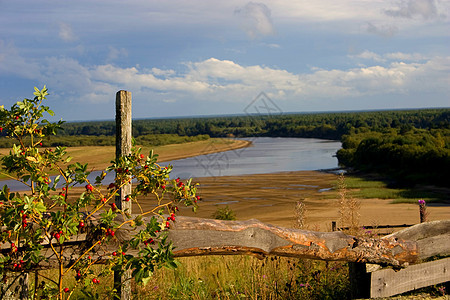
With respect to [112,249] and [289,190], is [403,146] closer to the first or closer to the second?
[289,190]

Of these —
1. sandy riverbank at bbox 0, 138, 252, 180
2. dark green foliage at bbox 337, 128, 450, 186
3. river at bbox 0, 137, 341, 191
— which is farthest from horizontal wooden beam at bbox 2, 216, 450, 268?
river at bbox 0, 137, 341, 191

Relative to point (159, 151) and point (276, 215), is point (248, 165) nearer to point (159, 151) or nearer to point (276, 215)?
point (159, 151)

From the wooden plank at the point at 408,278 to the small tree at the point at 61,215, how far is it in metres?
2.13

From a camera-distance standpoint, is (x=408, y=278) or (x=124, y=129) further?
(x=408, y=278)

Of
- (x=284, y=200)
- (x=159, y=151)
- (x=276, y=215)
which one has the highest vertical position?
(x=159, y=151)

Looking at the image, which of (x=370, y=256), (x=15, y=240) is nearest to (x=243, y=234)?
(x=370, y=256)

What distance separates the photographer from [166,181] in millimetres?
3543

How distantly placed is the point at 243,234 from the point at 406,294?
2.37 meters

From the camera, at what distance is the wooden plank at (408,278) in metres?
4.52

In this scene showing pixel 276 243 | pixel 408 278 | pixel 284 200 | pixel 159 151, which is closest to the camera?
pixel 276 243

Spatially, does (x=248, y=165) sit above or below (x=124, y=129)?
below

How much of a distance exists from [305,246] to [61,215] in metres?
2.07

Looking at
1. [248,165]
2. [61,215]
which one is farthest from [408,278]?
[248,165]

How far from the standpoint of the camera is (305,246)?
4090mm
